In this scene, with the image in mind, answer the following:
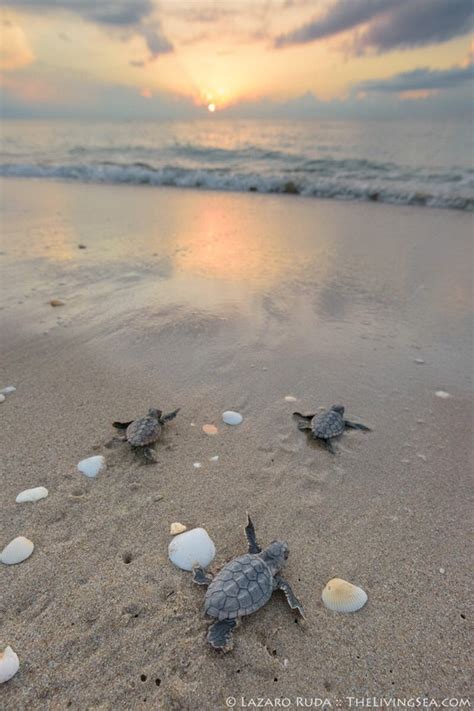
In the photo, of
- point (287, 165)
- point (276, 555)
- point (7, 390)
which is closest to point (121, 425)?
point (7, 390)

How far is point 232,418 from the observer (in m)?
3.40

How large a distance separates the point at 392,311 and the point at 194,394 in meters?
3.18

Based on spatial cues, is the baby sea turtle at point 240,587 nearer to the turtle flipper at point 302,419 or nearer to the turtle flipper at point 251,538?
the turtle flipper at point 251,538

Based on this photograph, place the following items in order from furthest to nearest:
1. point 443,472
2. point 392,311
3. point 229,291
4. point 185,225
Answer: point 185,225, point 229,291, point 392,311, point 443,472

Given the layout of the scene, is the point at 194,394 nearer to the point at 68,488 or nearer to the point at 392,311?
the point at 68,488

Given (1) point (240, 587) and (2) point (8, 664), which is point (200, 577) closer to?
(1) point (240, 587)

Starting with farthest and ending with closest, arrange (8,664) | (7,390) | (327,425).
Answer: (7,390) < (327,425) < (8,664)

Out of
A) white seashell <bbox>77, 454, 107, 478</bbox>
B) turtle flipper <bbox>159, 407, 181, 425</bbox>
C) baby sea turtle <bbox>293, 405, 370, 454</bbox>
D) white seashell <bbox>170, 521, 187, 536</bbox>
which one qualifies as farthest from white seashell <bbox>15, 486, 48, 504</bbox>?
baby sea turtle <bbox>293, 405, 370, 454</bbox>

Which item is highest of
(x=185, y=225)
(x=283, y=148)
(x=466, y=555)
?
(x=283, y=148)

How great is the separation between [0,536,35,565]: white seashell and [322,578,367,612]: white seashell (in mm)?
1597

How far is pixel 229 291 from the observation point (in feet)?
19.4

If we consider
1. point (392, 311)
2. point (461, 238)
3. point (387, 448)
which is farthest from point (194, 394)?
point (461, 238)

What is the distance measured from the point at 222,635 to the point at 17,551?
1.19 meters

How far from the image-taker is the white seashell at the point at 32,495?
253 centimetres
